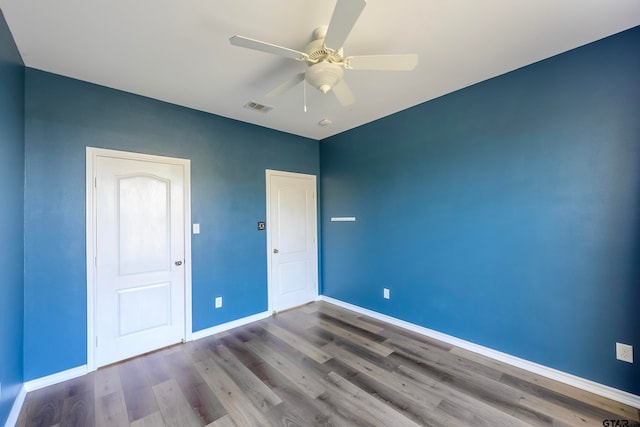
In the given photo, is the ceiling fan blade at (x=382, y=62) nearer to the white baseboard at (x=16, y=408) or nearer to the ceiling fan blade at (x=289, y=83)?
the ceiling fan blade at (x=289, y=83)

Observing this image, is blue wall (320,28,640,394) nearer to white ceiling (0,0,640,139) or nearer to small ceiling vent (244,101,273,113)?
white ceiling (0,0,640,139)

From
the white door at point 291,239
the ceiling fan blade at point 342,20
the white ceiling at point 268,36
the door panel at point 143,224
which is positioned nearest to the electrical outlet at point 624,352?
the white ceiling at point 268,36

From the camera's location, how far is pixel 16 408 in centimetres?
189

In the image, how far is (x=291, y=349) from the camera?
279 centimetres

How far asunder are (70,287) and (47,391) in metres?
0.83

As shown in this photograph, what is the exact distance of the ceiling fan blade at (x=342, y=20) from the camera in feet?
3.87

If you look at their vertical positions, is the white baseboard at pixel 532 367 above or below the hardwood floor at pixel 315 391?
above

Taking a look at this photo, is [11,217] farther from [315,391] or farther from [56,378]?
[315,391]

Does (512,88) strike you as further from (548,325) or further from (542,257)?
(548,325)

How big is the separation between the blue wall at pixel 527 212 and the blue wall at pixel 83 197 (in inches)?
70.5

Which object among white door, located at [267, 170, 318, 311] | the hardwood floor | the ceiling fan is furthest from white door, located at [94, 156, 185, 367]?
the ceiling fan

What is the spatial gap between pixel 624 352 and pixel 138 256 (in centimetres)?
422

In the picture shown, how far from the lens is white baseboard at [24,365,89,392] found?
217 cm

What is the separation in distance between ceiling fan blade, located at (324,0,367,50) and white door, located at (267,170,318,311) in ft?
8.13
